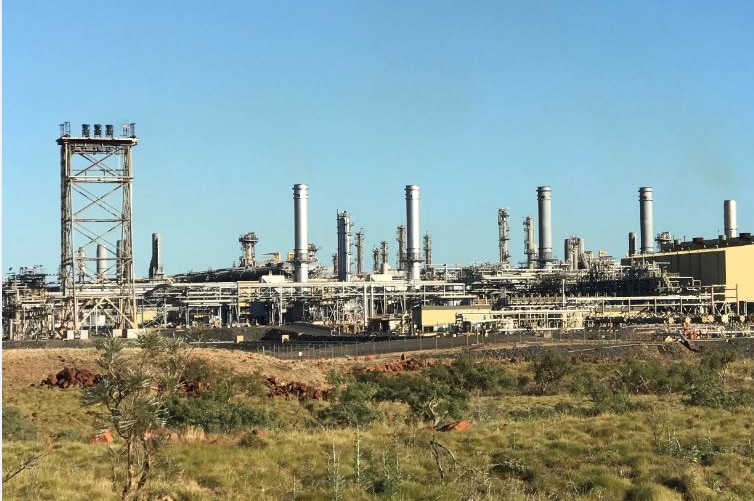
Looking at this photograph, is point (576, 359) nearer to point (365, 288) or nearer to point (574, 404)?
point (574, 404)

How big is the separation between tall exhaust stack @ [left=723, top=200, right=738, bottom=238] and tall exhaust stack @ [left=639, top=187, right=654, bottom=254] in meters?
7.22

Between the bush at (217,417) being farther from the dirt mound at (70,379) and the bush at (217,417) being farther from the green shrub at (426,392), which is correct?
the dirt mound at (70,379)

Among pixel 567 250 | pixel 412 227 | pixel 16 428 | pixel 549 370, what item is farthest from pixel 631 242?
pixel 16 428

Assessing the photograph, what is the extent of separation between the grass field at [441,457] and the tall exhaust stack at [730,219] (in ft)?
229

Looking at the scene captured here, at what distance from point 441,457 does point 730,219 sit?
83.5 metres

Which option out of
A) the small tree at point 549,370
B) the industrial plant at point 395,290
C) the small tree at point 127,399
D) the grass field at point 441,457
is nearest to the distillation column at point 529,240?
the industrial plant at point 395,290

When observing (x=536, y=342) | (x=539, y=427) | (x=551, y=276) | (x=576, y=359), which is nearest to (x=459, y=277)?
(x=551, y=276)

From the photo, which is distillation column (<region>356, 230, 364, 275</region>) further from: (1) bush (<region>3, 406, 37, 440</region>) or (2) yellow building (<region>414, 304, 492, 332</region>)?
(1) bush (<region>3, 406, 37, 440</region>)

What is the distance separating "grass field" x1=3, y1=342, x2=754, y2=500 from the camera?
46.9 ft

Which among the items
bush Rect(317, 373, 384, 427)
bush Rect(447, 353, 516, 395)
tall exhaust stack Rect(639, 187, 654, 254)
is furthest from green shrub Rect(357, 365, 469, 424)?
tall exhaust stack Rect(639, 187, 654, 254)

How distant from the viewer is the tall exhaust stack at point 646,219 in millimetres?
92938

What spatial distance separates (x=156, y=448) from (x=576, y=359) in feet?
116

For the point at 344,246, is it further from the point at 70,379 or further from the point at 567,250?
the point at 70,379

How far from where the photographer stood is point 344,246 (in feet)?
296
